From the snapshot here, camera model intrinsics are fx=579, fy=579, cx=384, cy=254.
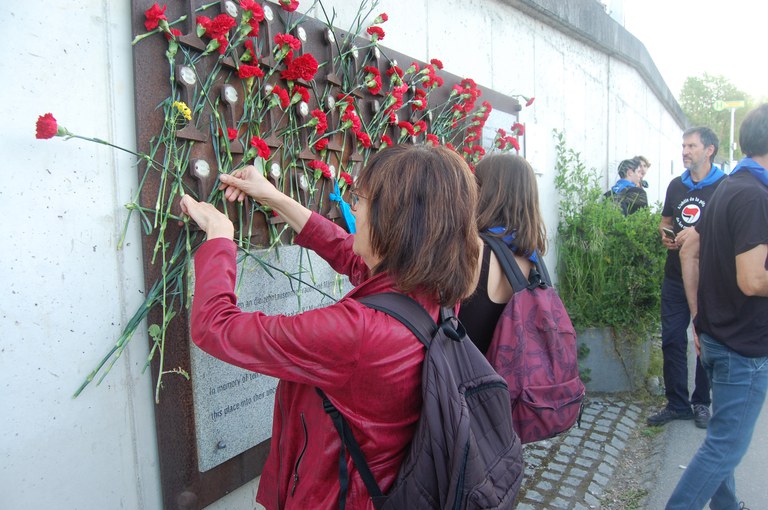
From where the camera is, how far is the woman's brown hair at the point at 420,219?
52.1 inches

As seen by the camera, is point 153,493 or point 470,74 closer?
point 153,493

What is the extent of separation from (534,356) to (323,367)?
1057mm

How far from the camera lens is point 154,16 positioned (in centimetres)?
173

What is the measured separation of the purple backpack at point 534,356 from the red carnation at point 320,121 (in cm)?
80

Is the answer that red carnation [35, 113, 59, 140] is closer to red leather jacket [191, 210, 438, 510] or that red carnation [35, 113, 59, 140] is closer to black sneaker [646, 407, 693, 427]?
red leather jacket [191, 210, 438, 510]

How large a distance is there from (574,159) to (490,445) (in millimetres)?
4793

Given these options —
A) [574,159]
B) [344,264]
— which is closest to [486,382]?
[344,264]

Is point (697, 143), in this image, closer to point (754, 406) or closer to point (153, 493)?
point (754, 406)

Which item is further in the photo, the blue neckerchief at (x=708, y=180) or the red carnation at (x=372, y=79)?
the blue neckerchief at (x=708, y=180)

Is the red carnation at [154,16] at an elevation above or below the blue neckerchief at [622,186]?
above

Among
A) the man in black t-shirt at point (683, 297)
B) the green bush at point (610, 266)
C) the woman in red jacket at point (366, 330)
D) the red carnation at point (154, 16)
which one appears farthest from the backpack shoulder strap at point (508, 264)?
the green bush at point (610, 266)

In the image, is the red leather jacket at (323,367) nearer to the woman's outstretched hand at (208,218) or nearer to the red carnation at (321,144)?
the woman's outstretched hand at (208,218)

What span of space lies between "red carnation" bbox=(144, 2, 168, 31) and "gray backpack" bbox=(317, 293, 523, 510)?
1103 millimetres

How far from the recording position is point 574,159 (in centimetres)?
566
